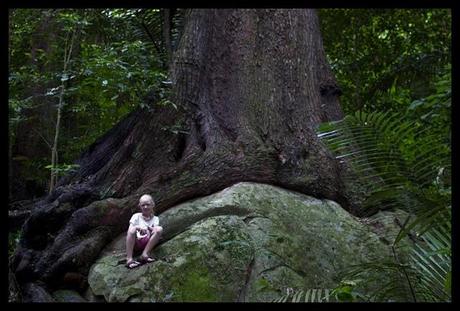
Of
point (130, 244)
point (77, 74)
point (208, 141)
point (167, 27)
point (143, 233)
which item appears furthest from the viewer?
point (167, 27)

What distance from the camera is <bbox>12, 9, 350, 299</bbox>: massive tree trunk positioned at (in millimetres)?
5281

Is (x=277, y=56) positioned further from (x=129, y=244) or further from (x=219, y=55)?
(x=129, y=244)

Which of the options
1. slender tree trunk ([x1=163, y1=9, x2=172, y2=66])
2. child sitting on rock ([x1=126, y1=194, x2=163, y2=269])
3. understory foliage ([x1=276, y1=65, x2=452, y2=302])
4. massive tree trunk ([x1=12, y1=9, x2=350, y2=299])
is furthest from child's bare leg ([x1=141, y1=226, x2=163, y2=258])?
slender tree trunk ([x1=163, y1=9, x2=172, y2=66])

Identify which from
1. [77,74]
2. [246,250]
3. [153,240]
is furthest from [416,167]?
[77,74]

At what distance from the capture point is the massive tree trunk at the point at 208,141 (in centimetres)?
528

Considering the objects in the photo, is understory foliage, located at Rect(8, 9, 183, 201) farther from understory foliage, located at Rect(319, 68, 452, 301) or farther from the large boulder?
understory foliage, located at Rect(319, 68, 452, 301)

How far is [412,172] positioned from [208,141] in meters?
3.04

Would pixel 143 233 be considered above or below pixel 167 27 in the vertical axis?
below

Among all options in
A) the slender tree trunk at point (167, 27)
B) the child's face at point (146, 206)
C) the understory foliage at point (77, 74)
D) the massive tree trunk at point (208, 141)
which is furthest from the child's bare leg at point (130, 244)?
the slender tree trunk at point (167, 27)

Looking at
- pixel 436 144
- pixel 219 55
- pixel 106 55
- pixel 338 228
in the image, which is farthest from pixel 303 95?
pixel 436 144

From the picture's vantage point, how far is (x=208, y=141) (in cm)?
584

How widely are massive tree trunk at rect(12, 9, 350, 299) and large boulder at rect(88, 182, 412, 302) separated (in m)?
0.20

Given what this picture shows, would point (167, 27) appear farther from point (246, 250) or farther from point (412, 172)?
point (412, 172)
